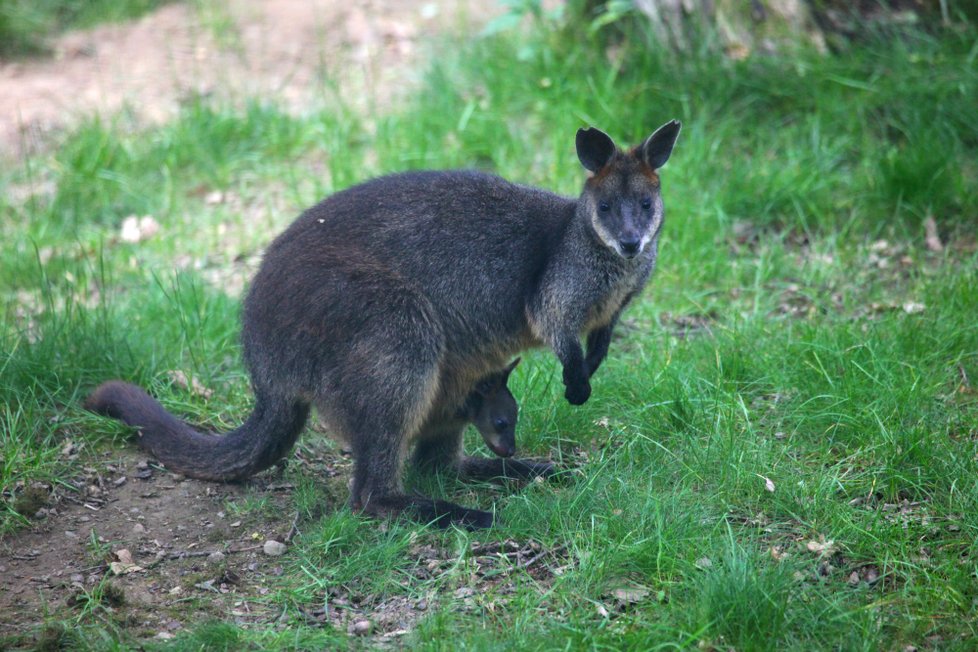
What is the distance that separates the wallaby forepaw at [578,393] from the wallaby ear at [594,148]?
921mm

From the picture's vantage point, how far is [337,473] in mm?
5148

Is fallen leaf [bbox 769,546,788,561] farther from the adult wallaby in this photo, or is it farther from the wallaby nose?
the wallaby nose

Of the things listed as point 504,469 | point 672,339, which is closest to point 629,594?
point 504,469

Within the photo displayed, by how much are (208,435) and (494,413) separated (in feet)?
4.20

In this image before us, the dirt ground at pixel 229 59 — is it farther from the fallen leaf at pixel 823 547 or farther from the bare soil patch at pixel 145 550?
the fallen leaf at pixel 823 547

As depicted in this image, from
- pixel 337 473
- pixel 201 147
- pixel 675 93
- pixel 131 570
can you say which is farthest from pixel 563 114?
pixel 131 570

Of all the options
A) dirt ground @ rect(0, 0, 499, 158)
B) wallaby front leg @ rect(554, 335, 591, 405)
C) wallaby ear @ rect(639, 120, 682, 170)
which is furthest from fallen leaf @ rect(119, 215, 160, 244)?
wallaby ear @ rect(639, 120, 682, 170)

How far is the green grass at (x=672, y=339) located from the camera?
13.0ft

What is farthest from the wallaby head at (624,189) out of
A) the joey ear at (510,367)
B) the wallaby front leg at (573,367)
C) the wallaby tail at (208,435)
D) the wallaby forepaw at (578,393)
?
the wallaby tail at (208,435)

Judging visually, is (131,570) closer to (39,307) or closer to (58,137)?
(39,307)

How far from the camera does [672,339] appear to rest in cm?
577

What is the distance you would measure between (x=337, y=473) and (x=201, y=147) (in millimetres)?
3434

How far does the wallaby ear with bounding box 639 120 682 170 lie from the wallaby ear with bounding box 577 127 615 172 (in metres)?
0.14

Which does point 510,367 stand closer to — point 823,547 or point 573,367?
point 573,367
